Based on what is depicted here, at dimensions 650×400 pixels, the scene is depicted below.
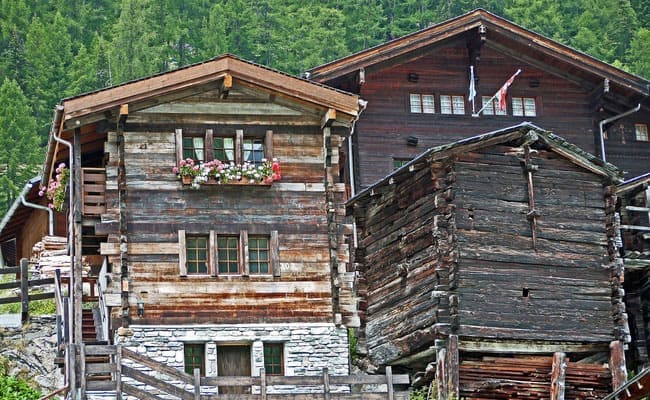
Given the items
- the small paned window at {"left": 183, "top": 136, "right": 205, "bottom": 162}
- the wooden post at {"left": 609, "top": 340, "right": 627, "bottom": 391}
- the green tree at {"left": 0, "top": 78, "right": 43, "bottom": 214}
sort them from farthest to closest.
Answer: the green tree at {"left": 0, "top": 78, "right": 43, "bottom": 214} < the wooden post at {"left": 609, "top": 340, "right": 627, "bottom": 391} < the small paned window at {"left": 183, "top": 136, "right": 205, "bottom": 162}

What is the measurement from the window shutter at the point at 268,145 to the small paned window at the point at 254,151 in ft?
0.49

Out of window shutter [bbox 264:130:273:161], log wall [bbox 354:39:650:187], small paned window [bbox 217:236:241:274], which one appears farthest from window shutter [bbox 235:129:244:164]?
log wall [bbox 354:39:650:187]

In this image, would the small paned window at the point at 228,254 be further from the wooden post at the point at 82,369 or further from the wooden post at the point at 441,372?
the wooden post at the point at 441,372

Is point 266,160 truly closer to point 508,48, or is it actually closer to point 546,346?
point 546,346

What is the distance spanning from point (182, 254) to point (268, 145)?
334 centimetres

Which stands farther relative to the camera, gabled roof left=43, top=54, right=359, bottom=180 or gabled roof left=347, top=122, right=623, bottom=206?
gabled roof left=347, top=122, right=623, bottom=206

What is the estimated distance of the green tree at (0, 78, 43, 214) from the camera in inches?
2362

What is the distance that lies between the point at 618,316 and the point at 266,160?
9381 millimetres

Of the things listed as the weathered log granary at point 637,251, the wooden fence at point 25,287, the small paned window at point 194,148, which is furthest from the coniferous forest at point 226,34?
the small paned window at point 194,148

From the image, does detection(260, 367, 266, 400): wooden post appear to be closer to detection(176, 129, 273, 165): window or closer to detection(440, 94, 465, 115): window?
detection(176, 129, 273, 165): window

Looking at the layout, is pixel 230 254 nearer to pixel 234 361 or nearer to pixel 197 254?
pixel 197 254

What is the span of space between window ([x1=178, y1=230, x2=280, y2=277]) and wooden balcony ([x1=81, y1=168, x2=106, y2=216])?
78.0 inches

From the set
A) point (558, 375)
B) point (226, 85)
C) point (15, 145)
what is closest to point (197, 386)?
point (226, 85)

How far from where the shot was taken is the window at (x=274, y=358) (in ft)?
109
